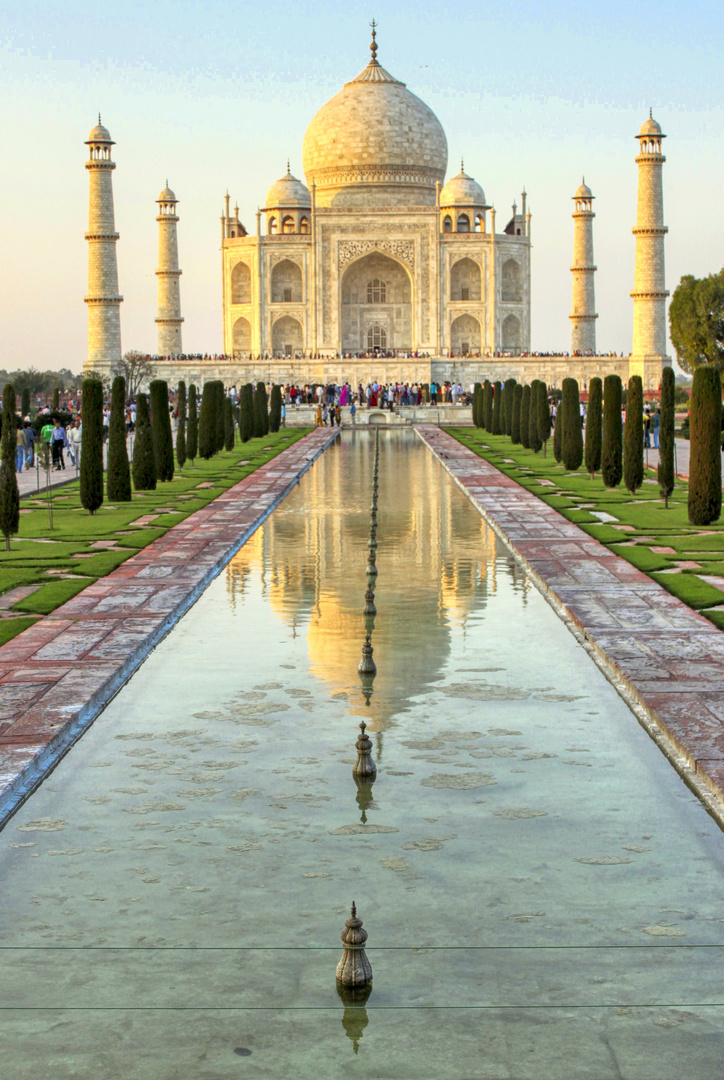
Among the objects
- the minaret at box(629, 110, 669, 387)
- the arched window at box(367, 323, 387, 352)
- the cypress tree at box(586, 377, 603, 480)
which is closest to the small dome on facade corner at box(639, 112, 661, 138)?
the minaret at box(629, 110, 669, 387)

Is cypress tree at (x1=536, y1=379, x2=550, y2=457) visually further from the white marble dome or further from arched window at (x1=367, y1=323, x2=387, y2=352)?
the white marble dome

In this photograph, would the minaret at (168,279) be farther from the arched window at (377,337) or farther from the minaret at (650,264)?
the minaret at (650,264)

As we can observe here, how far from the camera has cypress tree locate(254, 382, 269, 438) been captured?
984 inches

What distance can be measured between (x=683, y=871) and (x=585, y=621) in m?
2.96

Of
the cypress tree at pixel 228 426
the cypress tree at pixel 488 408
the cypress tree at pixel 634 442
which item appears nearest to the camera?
the cypress tree at pixel 634 442

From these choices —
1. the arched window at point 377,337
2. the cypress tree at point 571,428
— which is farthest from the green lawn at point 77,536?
the arched window at point 377,337

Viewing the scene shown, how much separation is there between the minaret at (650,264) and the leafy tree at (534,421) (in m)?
16.9

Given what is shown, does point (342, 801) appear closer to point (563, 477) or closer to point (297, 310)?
point (563, 477)

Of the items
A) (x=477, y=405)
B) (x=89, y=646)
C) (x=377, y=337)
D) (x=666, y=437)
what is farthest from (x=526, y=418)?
(x=377, y=337)

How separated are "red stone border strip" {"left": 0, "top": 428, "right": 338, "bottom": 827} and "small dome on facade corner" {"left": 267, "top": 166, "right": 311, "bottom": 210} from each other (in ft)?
117

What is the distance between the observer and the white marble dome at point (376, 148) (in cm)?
4325

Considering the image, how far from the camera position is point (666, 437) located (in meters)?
11.5

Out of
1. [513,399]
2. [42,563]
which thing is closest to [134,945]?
[42,563]

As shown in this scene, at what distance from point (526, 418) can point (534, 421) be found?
2.29 feet
